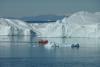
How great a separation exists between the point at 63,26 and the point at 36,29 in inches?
346

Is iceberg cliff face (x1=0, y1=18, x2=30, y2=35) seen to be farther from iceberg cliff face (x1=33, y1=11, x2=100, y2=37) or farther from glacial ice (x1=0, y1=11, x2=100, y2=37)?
iceberg cliff face (x1=33, y1=11, x2=100, y2=37)

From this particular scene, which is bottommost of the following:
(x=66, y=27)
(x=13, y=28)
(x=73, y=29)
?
(x=73, y=29)

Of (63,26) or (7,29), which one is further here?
(7,29)

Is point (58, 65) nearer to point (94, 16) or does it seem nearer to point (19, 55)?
point (19, 55)

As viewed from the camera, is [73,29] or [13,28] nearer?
[73,29]

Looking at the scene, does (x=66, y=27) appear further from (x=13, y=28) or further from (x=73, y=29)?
(x=13, y=28)

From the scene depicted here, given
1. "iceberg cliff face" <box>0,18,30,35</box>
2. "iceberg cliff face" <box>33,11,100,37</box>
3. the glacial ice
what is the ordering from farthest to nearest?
"iceberg cliff face" <box>0,18,30,35</box>, the glacial ice, "iceberg cliff face" <box>33,11,100,37</box>

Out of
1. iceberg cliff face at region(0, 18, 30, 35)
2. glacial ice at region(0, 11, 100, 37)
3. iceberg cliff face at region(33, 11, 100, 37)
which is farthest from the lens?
iceberg cliff face at region(0, 18, 30, 35)

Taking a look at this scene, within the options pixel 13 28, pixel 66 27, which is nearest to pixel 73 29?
pixel 66 27

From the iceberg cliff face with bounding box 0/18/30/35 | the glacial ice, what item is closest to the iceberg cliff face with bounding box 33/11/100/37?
the glacial ice

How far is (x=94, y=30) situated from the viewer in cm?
4591

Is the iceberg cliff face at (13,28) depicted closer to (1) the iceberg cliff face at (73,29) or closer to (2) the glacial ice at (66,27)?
(2) the glacial ice at (66,27)

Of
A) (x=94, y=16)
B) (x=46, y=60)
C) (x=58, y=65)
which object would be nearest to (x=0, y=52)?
(x=46, y=60)

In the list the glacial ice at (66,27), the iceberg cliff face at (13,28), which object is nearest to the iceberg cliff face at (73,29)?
the glacial ice at (66,27)
